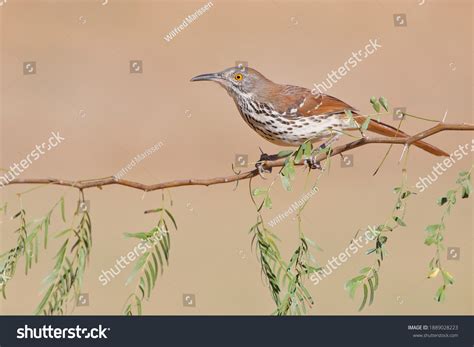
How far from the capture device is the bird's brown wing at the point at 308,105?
5.28 meters

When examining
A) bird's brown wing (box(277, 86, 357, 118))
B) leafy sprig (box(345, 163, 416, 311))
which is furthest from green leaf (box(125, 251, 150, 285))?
bird's brown wing (box(277, 86, 357, 118))

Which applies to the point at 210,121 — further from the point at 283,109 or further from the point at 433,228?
the point at 433,228

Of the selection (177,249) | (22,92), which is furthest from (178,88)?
(177,249)

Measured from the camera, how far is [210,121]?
16.4 meters

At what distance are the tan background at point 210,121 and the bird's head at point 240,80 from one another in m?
4.61

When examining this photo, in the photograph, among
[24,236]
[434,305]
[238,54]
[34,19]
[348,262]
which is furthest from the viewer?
[34,19]

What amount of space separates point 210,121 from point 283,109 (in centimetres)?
1108

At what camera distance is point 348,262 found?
11.5 metres

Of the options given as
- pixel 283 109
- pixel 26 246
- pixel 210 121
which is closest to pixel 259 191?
pixel 26 246

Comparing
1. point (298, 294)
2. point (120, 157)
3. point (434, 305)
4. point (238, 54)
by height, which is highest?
point (238, 54)

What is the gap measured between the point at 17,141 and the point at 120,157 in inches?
67.9

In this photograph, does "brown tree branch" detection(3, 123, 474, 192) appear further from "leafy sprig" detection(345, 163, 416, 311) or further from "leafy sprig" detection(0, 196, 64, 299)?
"leafy sprig" detection(0, 196, 64, 299)

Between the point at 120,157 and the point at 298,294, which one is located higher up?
the point at 120,157

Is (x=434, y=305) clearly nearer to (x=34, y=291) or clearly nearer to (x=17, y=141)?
(x=34, y=291)
